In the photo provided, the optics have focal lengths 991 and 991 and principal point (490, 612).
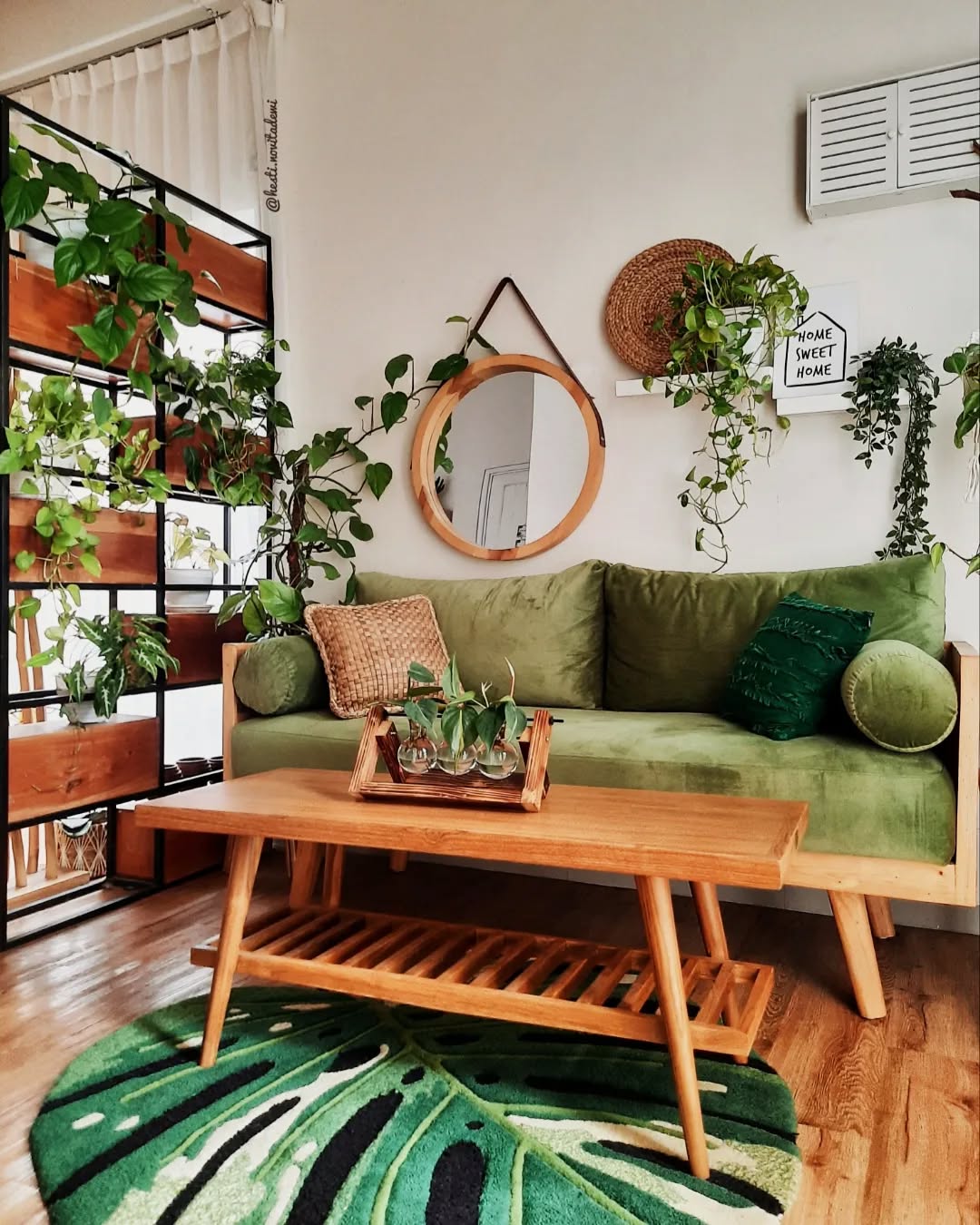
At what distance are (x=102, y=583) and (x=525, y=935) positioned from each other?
152 cm

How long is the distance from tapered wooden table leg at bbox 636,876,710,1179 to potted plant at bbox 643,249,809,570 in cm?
152

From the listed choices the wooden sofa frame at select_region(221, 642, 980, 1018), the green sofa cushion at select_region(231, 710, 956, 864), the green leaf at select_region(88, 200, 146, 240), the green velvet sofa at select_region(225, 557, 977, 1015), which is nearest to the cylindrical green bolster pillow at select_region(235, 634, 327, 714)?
the green velvet sofa at select_region(225, 557, 977, 1015)

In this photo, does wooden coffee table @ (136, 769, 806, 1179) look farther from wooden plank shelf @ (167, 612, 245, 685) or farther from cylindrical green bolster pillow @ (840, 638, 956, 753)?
wooden plank shelf @ (167, 612, 245, 685)

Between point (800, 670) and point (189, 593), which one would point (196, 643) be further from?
point (800, 670)

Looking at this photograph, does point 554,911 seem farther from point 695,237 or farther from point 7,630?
point 695,237

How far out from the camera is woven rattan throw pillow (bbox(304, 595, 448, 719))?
8.64 feet

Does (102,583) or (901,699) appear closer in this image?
(901,699)

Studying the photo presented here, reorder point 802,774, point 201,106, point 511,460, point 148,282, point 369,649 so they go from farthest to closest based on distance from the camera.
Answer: point 201,106 → point 511,460 → point 369,649 → point 148,282 → point 802,774

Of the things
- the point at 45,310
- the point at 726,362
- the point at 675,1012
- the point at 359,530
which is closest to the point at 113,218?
the point at 45,310

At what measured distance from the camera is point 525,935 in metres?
1.89

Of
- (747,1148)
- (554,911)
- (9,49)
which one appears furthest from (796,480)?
(9,49)

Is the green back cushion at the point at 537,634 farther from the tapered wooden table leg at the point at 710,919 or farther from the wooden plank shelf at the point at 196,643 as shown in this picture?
the tapered wooden table leg at the point at 710,919

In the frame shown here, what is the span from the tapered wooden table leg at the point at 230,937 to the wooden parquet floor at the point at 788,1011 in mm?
274

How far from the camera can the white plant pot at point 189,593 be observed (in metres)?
2.96
